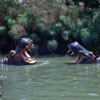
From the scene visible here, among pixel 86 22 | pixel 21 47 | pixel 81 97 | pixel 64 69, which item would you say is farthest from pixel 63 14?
pixel 81 97

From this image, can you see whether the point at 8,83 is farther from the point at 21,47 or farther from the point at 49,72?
the point at 21,47

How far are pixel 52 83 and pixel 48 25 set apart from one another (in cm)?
1318

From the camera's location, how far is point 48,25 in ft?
79.5

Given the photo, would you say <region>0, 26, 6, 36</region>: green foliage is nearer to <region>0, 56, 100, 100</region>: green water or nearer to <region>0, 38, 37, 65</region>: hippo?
<region>0, 38, 37, 65</region>: hippo

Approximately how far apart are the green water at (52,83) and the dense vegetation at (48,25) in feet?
27.4

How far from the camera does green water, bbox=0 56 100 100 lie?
9398 mm

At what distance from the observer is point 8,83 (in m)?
11.5

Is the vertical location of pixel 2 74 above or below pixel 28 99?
below

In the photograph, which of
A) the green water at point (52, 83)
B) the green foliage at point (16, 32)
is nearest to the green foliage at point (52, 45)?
the green foliage at point (16, 32)

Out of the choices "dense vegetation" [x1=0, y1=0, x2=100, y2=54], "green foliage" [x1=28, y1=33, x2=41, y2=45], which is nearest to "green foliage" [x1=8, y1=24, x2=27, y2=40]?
"dense vegetation" [x1=0, y1=0, x2=100, y2=54]

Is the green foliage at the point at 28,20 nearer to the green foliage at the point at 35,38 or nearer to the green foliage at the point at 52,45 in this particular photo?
the green foliage at the point at 35,38

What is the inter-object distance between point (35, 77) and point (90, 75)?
1908 mm

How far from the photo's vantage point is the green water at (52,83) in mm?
9398

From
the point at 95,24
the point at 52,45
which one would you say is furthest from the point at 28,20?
the point at 95,24
